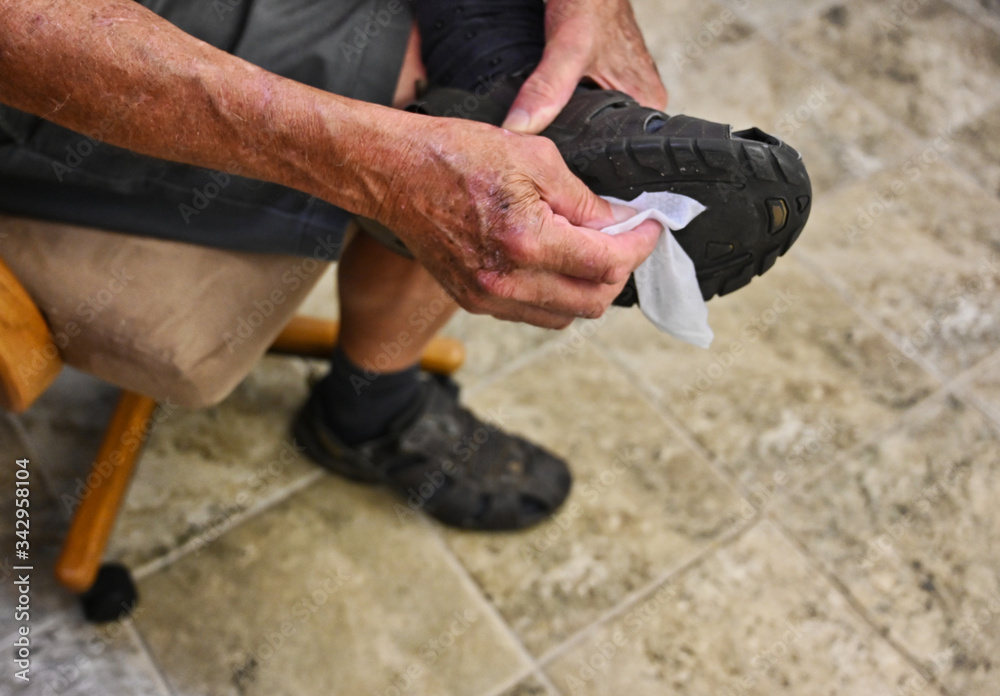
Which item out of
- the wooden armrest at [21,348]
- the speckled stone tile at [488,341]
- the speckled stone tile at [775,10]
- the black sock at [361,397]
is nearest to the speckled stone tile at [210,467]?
the black sock at [361,397]

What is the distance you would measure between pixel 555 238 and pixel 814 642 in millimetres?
733

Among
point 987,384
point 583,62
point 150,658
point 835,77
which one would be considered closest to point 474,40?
point 583,62

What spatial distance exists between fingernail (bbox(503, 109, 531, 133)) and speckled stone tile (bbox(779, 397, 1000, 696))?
733mm

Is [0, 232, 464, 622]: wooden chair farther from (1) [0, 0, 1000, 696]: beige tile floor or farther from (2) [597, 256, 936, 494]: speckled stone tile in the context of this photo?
(2) [597, 256, 936, 494]: speckled stone tile

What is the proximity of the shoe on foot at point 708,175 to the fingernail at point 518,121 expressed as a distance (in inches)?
1.2

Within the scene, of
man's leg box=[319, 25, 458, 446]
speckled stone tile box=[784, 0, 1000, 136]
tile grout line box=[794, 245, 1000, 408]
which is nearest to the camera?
man's leg box=[319, 25, 458, 446]

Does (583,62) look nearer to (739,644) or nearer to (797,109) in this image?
(739,644)

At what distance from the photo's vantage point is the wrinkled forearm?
2.06 ft

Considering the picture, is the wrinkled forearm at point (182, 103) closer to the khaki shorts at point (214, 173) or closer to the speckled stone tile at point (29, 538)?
the khaki shorts at point (214, 173)

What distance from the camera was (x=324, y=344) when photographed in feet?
4.09

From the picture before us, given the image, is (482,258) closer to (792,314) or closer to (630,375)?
(630,375)

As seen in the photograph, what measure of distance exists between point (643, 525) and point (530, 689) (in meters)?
0.28

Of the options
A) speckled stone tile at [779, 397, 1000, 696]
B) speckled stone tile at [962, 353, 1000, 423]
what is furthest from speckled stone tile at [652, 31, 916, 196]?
speckled stone tile at [779, 397, 1000, 696]

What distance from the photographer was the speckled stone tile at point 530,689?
103 centimetres
